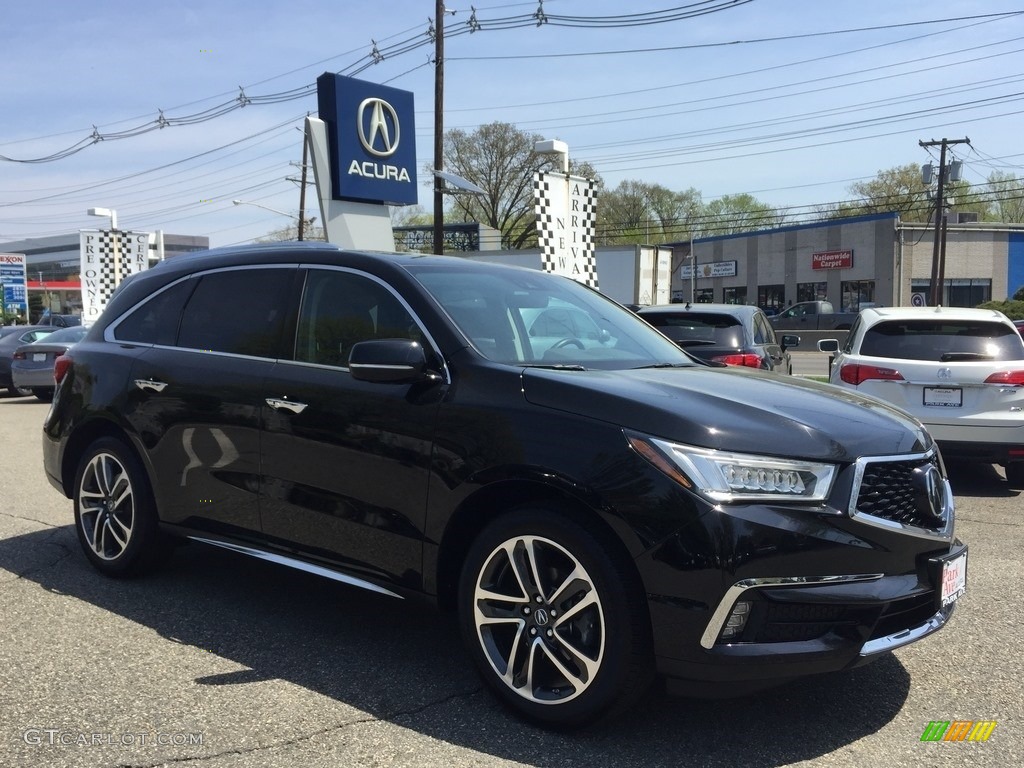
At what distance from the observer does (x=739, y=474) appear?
3.08 meters

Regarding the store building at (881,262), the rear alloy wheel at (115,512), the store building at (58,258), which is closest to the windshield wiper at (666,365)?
the rear alloy wheel at (115,512)

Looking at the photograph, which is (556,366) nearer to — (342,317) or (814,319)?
(342,317)

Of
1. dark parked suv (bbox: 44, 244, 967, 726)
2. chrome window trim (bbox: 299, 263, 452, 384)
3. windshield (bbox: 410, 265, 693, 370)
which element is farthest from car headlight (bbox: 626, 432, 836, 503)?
chrome window trim (bbox: 299, 263, 452, 384)

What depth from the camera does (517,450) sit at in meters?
3.38

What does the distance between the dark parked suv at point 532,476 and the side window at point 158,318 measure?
24 millimetres

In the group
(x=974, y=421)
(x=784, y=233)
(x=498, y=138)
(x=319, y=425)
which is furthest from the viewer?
(x=498, y=138)

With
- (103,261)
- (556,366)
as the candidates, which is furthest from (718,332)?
(103,261)

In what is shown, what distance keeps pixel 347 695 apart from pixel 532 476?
3.94 feet

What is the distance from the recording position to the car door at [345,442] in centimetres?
376

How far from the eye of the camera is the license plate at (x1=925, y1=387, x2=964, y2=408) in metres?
7.67

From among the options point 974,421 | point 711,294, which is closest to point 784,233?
point 711,294

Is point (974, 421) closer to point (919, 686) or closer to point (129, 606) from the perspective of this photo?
point (919, 686)

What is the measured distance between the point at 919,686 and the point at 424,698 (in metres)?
1.99

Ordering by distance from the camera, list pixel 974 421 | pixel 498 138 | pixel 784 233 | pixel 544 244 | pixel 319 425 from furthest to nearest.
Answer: pixel 498 138, pixel 784 233, pixel 544 244, pixel 974 421, pixel 319 425
